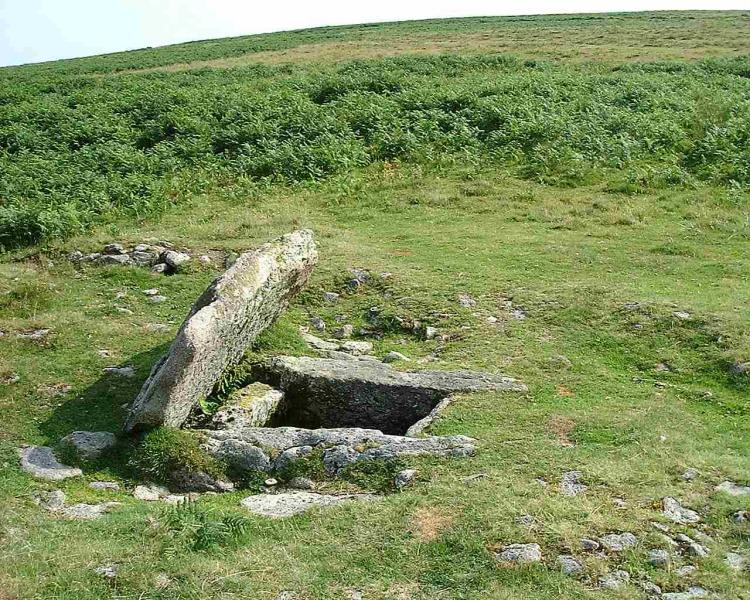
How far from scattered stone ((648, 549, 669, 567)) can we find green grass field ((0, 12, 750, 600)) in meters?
0.06

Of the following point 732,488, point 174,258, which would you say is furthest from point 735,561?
point 174,258

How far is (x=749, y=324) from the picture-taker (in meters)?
10.2

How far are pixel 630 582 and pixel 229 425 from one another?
4.36 metres

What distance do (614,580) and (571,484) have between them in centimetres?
130

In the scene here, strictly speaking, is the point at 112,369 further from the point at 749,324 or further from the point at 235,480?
the point at 749,324

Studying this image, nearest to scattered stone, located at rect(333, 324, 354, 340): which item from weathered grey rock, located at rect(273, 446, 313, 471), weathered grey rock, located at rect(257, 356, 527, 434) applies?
weathered grey rock, located at rect(257, 356, 527, 434)

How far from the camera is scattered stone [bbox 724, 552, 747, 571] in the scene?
567 cm

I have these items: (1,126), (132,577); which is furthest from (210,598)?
(1,126)

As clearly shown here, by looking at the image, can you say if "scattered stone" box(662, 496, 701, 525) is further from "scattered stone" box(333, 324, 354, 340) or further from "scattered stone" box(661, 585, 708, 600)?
"scattered stone" box(333, 324, 354, 340)

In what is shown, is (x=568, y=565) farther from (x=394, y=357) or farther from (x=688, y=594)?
(x=394, y=357)

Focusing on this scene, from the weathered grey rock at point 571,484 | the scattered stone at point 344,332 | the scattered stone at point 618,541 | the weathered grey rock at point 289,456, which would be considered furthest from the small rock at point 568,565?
the scattered stone at point 344,332

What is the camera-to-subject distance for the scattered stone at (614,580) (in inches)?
214

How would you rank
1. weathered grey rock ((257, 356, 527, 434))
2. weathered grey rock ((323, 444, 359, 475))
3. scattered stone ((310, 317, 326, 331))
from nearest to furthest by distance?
weathered grey rock ((323, 444, 359, 475)) → weathered grey rock ((257, 356, 527, 434)) → scattered stone ((310, 317, 326, 331))

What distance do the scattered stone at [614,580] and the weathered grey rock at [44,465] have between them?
4735mm
